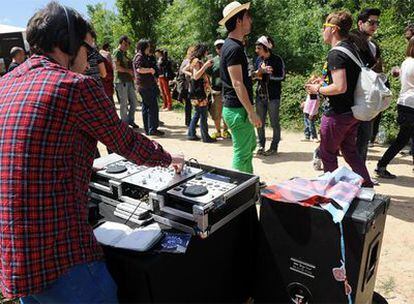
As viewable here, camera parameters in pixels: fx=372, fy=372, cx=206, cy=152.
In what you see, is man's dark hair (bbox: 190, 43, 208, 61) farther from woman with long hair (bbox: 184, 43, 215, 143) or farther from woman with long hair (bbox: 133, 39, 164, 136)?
woman with long hair (bbox: 133, 39, 164, 136)

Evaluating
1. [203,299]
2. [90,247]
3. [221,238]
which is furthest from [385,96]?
[90,247]

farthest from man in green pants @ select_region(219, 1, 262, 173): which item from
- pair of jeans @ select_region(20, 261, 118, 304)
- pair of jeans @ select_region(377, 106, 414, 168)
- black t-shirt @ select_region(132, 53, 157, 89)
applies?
black t-shirt @ select_region(132, 53, 157, 89)

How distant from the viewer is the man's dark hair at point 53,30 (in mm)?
1471

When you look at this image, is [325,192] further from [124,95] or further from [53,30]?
[124,95]

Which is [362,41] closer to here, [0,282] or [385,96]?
[385,96]

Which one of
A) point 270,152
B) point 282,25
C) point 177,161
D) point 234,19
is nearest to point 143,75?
point 270,152

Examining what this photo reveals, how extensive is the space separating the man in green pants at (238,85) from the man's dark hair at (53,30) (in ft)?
6.79

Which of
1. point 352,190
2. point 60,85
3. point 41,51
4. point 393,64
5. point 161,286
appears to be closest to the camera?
point 60,85

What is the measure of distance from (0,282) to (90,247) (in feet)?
1.43

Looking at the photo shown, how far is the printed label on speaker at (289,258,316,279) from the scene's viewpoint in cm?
200

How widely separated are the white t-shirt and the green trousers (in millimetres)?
2207

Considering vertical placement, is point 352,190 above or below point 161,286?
above

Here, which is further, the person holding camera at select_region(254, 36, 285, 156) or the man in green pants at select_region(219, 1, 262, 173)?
the person holding camera at select_region(254, 36, 285, 156)

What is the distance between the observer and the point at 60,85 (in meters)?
1.38
